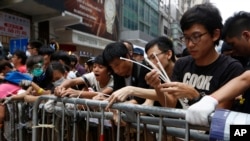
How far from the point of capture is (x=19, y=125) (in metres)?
3.64

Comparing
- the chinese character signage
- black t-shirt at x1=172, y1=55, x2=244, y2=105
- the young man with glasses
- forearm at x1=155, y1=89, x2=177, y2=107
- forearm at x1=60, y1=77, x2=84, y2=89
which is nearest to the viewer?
the young man with glasses

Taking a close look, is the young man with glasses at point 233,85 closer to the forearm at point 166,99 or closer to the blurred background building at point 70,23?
the forearm at point 166,99

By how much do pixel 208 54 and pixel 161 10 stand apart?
37816 mm

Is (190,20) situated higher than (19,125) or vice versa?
(190,20)

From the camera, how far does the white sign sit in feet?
34.7

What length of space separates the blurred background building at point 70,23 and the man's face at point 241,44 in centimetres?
212

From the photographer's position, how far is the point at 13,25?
1107 centimetres

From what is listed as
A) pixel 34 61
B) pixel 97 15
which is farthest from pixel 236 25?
pixel 97 15

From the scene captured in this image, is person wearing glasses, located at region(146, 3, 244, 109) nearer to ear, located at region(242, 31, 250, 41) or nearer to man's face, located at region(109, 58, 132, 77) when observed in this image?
ear, located at region(242, 31, 250, 41)

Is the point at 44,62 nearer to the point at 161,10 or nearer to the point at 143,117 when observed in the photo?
the point at 143,117

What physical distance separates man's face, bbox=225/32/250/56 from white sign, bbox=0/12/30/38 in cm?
933

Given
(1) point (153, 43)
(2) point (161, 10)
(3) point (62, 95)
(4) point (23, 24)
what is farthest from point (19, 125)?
(2) point (161, 10)

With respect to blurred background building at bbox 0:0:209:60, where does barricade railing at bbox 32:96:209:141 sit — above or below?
below

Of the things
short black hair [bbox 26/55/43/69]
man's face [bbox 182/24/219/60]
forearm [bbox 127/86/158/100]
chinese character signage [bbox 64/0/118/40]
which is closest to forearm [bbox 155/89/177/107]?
forearm [bbox 127/86/158/100]
